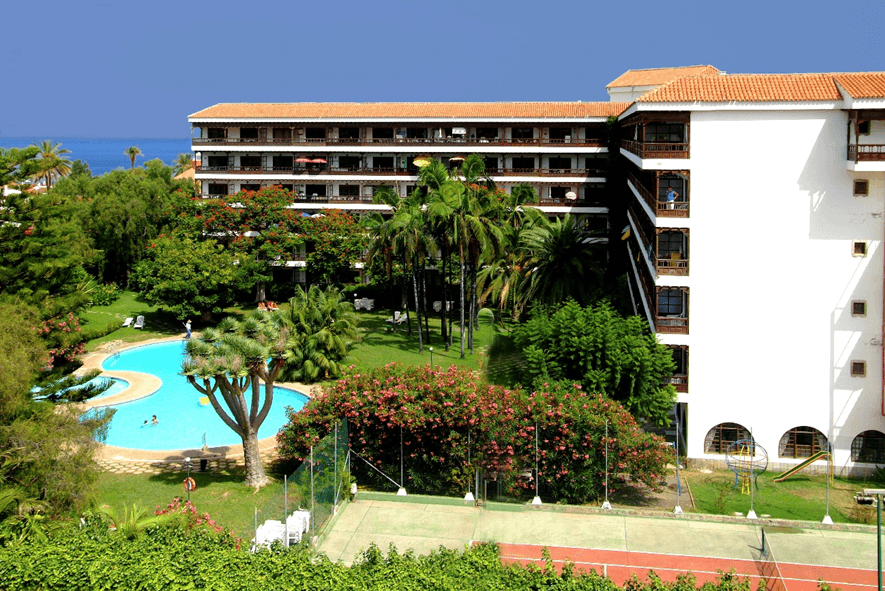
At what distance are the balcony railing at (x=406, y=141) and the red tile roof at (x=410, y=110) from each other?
143cm

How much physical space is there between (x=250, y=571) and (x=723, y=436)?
17109 mm

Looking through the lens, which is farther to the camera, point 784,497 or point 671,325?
point 671,325

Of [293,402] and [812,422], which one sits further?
[293,402]

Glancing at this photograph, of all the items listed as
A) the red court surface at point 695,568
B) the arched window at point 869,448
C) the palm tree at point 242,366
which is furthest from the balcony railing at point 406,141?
the red court surface at point 695,568

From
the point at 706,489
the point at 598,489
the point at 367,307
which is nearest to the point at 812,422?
the point at 706,489

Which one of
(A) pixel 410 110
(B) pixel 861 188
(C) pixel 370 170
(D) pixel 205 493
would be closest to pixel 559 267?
(B) pixel 861 188

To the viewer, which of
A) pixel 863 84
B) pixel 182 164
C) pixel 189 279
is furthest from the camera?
pixel 182 164

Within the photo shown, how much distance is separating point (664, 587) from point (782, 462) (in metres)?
13.7

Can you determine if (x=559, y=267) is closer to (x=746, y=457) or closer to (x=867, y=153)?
(x=746, y=457)

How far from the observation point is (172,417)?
3466cm

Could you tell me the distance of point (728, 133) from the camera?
28.9 m

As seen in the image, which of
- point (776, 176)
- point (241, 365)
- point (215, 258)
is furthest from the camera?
point (215, 258)

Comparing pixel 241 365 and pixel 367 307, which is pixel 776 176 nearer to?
pixel 241 365

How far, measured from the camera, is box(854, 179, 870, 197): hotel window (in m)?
28.2
